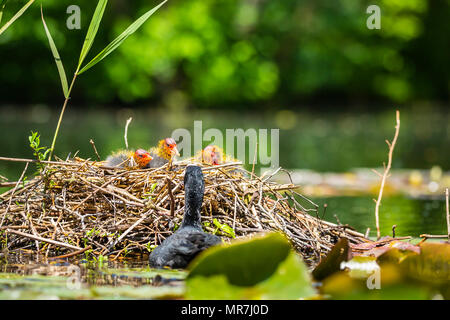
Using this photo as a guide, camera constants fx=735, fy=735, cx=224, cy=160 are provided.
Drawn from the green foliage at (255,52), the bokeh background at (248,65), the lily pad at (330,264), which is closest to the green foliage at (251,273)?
the lily pad at (330,264)

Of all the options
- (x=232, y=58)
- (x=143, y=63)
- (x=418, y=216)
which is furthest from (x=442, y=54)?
(x=418, y=216)

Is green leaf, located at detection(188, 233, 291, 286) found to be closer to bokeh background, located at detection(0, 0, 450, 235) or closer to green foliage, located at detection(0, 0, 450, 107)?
bokeh background, located at detection(0, 0, 450, 235)

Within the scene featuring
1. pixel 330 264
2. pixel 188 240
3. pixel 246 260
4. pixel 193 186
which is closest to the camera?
pixel 246 260

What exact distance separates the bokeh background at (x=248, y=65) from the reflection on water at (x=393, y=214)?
50.2 ft

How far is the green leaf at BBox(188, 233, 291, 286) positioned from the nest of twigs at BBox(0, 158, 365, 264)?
3.81 feet

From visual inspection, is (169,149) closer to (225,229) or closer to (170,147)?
(170,147)

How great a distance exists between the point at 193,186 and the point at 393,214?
335 cm

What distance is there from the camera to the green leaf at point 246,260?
113 inches

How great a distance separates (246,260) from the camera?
294 cm

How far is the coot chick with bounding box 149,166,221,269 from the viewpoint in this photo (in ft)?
12.4

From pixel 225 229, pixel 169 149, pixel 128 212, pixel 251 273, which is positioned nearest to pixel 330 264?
pixel 251 273

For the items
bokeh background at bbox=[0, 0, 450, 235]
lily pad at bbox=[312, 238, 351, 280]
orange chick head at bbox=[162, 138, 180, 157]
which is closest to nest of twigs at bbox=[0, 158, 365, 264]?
orange chick head at bbox=[162, 138, 180, 157]

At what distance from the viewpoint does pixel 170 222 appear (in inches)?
167

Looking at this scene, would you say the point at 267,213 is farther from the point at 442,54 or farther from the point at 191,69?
the point at 442,54
